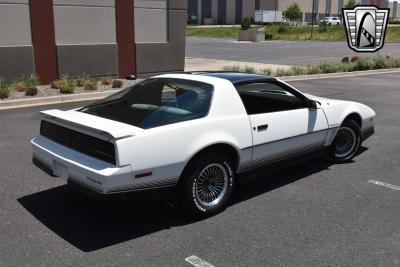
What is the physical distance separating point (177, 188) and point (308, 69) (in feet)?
55.0

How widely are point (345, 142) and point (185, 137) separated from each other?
322 cm

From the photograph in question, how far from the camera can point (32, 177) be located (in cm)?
599

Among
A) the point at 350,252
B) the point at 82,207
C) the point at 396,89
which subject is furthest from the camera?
the point at 396,89

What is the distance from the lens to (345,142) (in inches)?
266

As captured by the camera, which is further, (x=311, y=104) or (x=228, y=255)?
(x=311, y=104)

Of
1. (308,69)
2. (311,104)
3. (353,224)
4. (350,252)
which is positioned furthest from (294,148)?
(308,69)

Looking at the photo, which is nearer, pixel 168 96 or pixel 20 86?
pixel 168 96

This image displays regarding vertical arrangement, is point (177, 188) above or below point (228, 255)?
above

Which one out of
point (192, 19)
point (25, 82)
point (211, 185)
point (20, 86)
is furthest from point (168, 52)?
point (192, 19)

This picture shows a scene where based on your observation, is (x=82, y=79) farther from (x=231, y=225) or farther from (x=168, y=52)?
(x=231, y=225)

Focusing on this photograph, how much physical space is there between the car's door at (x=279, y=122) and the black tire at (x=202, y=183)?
0.37m

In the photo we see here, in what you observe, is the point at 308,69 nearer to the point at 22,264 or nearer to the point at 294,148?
the point at 294,148

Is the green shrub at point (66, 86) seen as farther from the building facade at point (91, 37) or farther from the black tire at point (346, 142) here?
the black tire at point (346, 142)

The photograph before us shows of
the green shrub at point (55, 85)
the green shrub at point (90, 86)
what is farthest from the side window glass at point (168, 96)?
the green shrub at point (55, 85)
